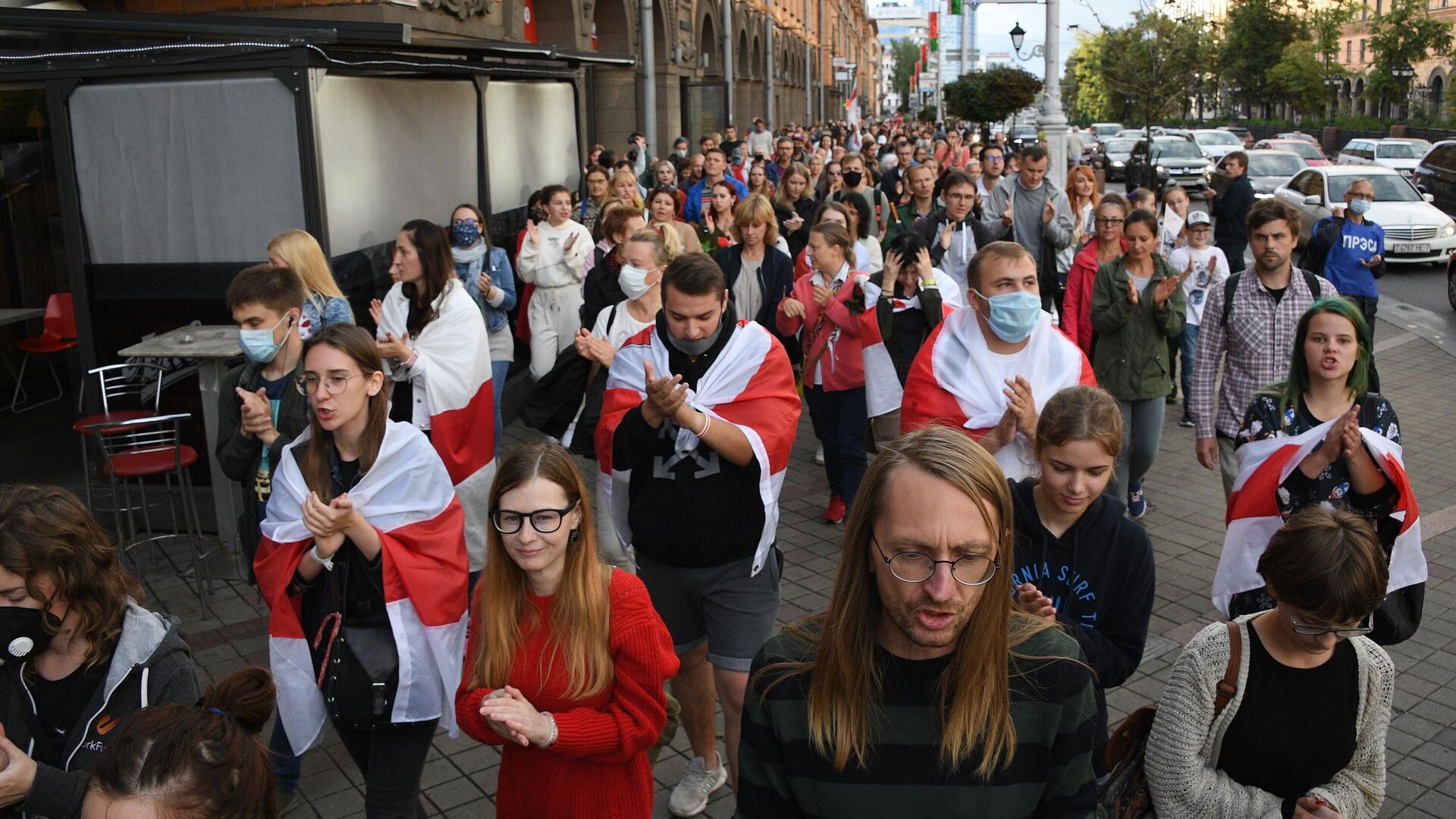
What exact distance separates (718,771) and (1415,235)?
18.7 meters

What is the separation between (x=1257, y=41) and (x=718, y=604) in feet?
213

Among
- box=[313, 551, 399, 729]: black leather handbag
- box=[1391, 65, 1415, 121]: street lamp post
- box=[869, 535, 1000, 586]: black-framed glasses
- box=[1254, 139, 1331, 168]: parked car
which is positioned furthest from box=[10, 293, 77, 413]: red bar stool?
box=[1391, 65, 1415, 121]: street lamp post

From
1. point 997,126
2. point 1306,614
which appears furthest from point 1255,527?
point 997,126

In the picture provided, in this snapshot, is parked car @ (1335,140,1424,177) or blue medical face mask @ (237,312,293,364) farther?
parked car @ (1335,140,1424,177)

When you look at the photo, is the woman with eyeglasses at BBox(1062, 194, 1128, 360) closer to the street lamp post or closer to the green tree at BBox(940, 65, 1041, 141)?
the green tree at BBox(940, 65, 1041, 141)

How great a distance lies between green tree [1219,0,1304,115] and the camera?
6009 centimetres

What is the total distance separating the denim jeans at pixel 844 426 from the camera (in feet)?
24.4

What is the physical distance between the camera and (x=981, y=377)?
184 inches

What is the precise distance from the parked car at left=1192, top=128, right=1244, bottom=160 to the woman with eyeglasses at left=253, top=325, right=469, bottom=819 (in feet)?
128

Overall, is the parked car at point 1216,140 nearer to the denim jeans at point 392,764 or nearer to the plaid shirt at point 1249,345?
the plaid shirt at point 1249,345

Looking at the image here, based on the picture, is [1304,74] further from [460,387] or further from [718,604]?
[718,604]

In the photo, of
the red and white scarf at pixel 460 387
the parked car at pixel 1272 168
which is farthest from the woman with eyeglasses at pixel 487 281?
the parked car at pixel 1272 168

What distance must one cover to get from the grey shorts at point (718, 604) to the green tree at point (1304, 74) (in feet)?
194

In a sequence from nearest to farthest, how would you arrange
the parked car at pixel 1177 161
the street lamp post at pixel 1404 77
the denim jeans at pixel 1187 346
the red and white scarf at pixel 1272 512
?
the red and white scarf at pixel 1272 512 < the denim jeans at pixel 1187 346 < the parked car at pixel 1177 161 < the street lamp post at pixel 1404 77
